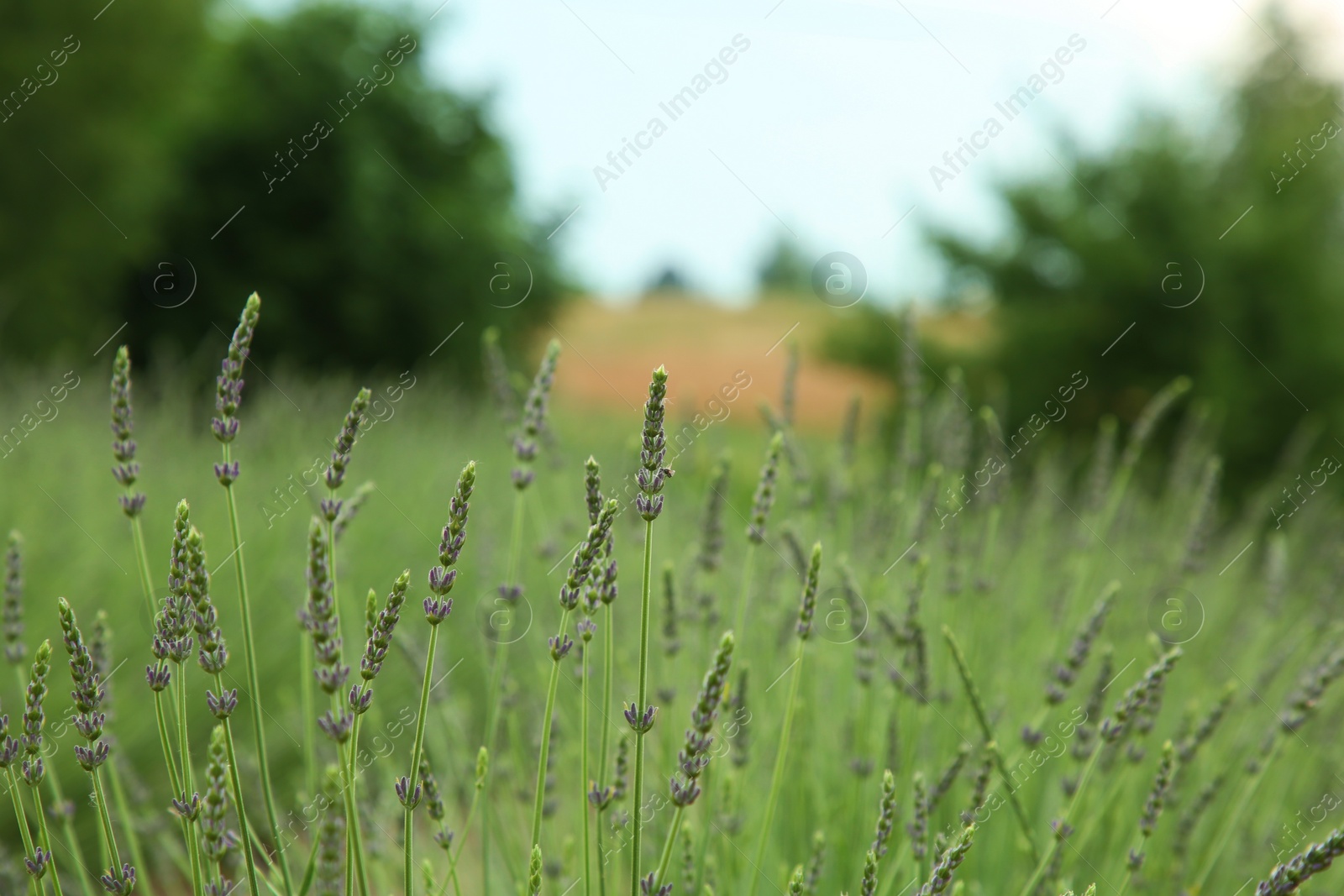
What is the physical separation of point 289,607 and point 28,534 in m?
1.07

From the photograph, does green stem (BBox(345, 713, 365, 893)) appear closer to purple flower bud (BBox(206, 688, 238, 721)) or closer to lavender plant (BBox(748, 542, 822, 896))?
purple flower bud (BBox(206, 688, 238, 721))

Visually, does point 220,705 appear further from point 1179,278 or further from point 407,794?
point 1179,278

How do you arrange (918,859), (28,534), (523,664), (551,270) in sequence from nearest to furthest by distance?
(918,859)
(523,664)
(28,534)
(551,270)

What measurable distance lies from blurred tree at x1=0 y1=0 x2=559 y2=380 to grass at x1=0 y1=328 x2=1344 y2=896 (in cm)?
839

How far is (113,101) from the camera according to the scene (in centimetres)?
1032

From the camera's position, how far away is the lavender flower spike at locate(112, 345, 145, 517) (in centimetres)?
128

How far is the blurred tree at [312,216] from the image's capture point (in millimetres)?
12359

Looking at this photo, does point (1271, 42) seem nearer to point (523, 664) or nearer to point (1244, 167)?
point (1244, 167)

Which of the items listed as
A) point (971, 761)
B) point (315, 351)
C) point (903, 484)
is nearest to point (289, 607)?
point (903, 484)

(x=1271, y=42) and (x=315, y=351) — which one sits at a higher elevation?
(x=1271, y=42)

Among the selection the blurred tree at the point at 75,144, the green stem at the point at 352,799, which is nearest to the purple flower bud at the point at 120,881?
the green stem at the point at 352,799

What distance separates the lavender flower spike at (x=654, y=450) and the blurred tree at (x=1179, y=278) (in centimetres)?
893

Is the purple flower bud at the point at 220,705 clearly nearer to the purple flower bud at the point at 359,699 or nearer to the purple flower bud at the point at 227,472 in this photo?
the purple flower bud at the point at 359,699

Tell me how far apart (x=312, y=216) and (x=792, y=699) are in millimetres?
13456
